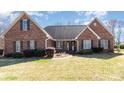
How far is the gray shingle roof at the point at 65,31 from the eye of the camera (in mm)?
41156

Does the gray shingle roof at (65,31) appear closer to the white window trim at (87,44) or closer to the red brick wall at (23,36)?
the white window trim at (87,44)

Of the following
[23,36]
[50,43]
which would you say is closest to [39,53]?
[23,36]

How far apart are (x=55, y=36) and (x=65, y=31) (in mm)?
1711

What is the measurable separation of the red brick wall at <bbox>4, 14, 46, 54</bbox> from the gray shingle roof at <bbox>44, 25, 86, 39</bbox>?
6.43 m

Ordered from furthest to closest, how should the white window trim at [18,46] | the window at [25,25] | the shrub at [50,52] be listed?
the white window trim at [18,46] < the window at [25,25] < the shrub at [50,52]

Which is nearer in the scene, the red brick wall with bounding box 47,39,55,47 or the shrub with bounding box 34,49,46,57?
the shrub with bounding box 34,49,46,57

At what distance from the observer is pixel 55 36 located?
1629 inches

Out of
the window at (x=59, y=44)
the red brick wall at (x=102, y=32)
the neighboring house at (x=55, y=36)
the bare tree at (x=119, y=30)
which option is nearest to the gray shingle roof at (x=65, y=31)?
the neighboring house at (x=55, y=36)

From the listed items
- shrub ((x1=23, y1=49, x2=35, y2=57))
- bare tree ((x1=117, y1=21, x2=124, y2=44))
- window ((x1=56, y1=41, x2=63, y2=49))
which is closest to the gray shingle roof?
window ((x1=56, y1=41, x2=63, y2=49))

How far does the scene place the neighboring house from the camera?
34.8 metres

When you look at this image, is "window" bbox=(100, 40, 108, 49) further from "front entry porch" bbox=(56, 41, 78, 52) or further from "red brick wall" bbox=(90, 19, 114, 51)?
"front entry porch" bbox=(56, 41, 78, 52)

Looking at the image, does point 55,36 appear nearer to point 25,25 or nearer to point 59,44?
point 59,44
